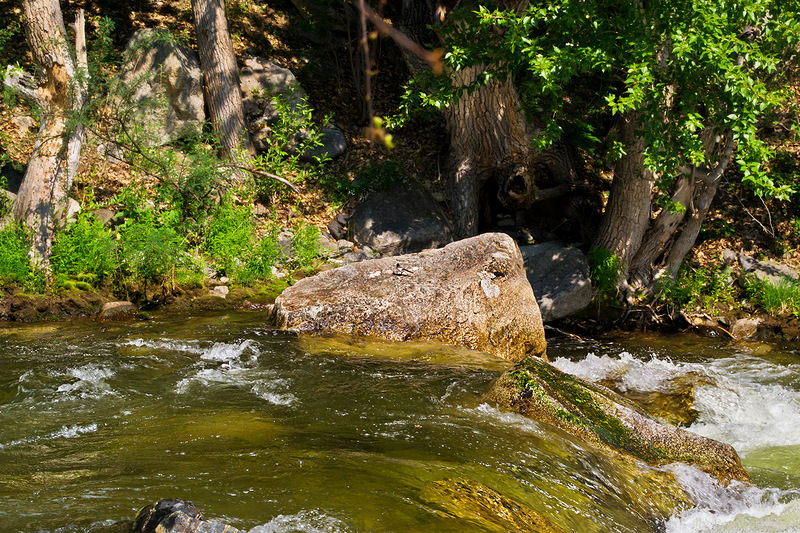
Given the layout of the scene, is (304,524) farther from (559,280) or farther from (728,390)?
(559,280)

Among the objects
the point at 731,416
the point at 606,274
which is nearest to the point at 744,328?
the point at 606,274

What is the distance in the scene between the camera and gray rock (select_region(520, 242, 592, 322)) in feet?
28.4

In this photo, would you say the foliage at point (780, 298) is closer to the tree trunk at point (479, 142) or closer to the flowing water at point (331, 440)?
the flowing water at point (331, 440)

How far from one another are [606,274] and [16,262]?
7.71 metres

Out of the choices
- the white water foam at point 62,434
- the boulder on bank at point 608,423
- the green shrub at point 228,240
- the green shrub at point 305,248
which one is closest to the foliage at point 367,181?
the green shrub at point 305,248

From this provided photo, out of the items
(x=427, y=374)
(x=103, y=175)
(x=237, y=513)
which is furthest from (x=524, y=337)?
(x=103, y=175)

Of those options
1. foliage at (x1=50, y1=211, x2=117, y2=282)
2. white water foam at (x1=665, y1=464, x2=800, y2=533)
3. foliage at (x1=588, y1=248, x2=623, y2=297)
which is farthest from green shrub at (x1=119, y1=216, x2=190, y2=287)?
white water foam at (x1=665, y1=464, x2=800, y2=533)

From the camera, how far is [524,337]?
676cm

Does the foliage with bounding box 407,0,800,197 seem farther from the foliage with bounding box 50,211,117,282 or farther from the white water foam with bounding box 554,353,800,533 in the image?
the foliage with bounding box 50,211,117,282

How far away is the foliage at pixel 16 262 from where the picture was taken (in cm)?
741

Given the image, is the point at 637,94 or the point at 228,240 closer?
the point at 637,94

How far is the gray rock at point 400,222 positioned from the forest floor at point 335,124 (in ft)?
2.27

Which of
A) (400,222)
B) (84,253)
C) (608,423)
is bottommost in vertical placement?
(608,423)

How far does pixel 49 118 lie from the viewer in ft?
26.8
